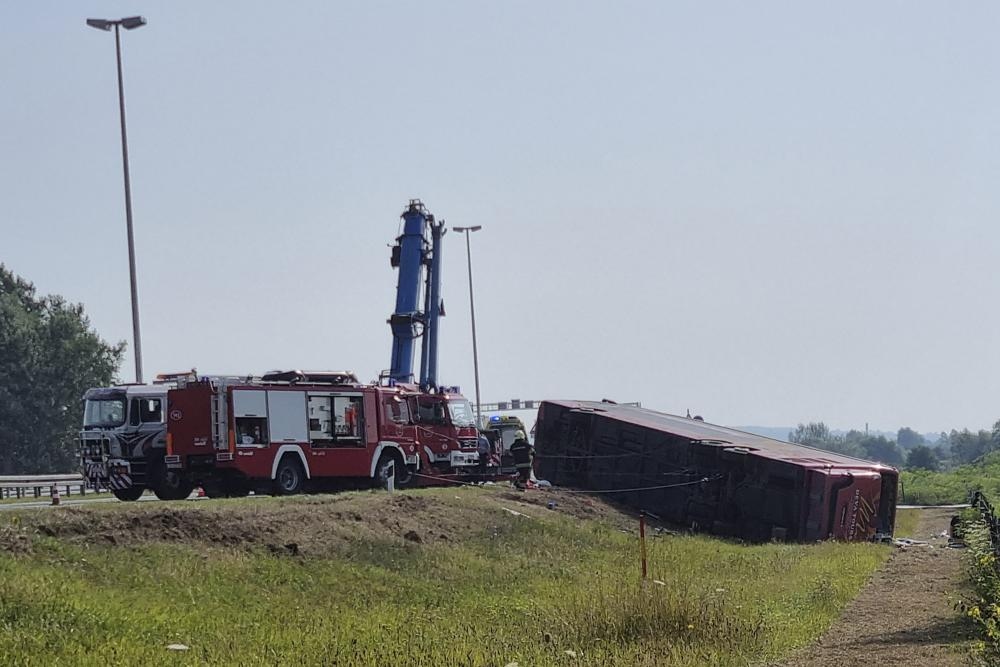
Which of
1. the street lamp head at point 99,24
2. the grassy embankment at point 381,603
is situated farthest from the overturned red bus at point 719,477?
the street lamp head at point 99,24

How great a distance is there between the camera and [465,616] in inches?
655

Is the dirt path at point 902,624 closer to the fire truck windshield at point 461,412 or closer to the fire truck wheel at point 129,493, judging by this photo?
the fire truck windshield at point 461,412

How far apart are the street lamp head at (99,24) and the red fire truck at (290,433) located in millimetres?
13081

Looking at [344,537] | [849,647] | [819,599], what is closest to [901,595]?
[819,599]

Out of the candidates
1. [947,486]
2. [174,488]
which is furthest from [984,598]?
[947,486]

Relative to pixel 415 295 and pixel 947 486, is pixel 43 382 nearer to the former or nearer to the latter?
pixel 415 295

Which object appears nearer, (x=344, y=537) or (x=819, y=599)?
(x=819, y=599)

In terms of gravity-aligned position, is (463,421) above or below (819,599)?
above

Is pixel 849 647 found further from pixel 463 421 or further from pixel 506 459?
pixel 506 459

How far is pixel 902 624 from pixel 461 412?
20.7 metres

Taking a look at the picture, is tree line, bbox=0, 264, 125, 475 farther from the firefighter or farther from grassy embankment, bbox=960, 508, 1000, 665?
grassy embankment, bbox=960, 508, 1000, 665

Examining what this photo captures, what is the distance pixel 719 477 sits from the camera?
3022 cm

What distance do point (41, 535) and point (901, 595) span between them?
11.6 m

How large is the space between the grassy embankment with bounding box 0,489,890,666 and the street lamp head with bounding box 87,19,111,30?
18725mm
